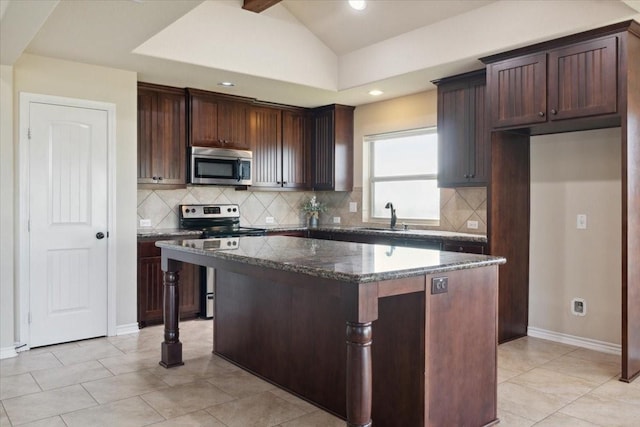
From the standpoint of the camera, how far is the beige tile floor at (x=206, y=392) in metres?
2.61

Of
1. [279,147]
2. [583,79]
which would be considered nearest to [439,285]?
[583,79]

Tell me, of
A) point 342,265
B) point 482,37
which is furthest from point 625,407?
point 482,37

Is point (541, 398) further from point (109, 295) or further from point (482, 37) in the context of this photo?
point (109, 295)

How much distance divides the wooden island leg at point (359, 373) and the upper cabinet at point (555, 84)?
242 cm

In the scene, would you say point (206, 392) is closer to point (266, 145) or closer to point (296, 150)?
point (266, 145)

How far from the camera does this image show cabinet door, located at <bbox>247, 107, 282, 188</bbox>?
5668mm

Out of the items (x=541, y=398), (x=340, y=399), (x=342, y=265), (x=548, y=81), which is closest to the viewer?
(x=342, y=265)

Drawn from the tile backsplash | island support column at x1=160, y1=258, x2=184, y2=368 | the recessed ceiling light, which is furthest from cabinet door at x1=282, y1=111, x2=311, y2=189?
island support column at x1=160, y1=258, x2=184, y2=368

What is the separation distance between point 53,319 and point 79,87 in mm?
1957

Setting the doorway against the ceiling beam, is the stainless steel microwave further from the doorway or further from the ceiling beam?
the ceiling beam

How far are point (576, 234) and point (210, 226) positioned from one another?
366 centimetres

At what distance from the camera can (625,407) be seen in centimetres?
276

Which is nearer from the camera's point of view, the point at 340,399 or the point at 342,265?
the point at 342,265

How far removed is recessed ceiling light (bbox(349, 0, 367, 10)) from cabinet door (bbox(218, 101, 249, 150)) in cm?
179
